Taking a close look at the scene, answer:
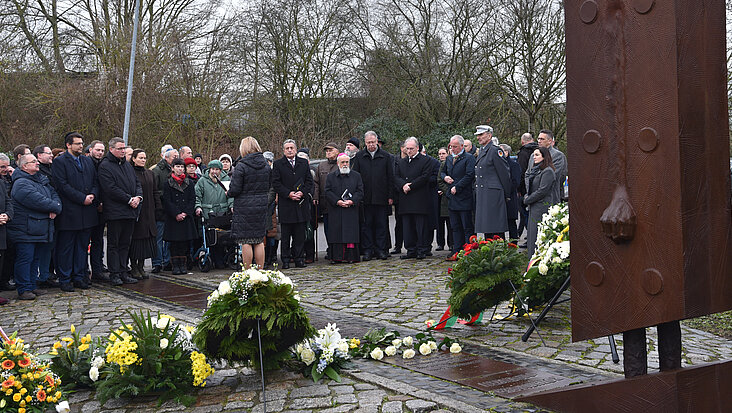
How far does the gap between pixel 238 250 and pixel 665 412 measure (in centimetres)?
996

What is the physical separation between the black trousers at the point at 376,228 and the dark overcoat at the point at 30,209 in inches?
220

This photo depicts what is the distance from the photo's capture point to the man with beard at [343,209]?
42.0 ft

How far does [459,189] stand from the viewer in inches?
490

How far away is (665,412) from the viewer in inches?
127

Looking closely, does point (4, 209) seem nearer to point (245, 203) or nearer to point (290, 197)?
point (245, 203)

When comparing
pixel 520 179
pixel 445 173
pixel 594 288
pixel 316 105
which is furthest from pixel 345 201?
pixel 316 105

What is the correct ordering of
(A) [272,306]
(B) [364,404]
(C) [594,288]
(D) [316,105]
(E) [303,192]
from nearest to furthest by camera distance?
(C) [594,288]
(B) [364,404]
(A) [272,306]
(E) [303,192]
(D) [316,105]

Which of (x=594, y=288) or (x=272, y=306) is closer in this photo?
(x=594, y=288)

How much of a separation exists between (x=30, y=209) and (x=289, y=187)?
4.22 meters

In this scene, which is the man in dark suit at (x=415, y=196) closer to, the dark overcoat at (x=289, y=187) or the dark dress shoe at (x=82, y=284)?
the dark overcoat at (x=289, y=187)

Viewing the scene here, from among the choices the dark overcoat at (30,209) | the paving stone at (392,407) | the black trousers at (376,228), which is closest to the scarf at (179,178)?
the dark overcoat at (30,209)

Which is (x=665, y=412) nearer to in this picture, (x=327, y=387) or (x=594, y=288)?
(x=594, y=288)

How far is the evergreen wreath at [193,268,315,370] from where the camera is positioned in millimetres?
5039

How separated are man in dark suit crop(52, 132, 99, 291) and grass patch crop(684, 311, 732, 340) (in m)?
7.88
